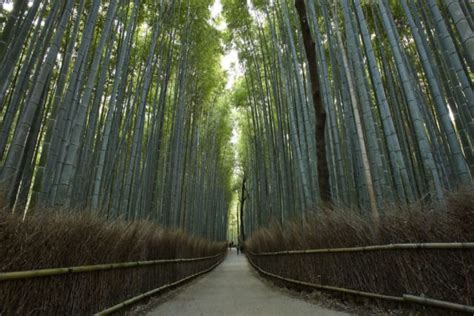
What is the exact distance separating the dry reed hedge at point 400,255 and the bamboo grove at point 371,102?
0.75 ft

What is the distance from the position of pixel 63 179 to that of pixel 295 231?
10.1 feet

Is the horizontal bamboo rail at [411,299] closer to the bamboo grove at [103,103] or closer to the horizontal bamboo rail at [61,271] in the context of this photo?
the horizontal bamboo rail at [61,271]

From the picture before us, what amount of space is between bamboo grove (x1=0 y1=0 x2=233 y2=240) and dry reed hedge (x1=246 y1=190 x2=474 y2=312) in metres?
2.31

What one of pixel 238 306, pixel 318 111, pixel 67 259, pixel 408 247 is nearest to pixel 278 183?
pixel 318 111

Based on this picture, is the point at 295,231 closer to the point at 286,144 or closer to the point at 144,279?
the point at 144,279

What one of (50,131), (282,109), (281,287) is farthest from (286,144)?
Answer: (50,131)

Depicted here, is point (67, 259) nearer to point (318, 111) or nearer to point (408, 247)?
point (408, 247)

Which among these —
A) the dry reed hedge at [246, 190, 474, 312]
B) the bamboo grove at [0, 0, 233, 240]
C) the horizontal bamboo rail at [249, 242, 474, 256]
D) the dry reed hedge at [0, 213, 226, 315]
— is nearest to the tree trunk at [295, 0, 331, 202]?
the dry reed hedge at [246, 190, 474, 312]

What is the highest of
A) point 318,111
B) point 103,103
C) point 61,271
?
point 103,103

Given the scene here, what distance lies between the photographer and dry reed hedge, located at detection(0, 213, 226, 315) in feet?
4.57

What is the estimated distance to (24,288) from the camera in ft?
4.80

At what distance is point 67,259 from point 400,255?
7.33 ft

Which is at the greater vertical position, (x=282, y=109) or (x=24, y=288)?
(x=282, y=109)

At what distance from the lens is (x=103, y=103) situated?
5.92 meters
